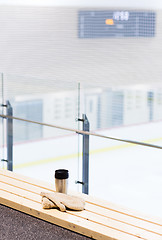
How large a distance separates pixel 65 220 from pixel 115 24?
7462mm

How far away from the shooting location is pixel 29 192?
7.18 ft

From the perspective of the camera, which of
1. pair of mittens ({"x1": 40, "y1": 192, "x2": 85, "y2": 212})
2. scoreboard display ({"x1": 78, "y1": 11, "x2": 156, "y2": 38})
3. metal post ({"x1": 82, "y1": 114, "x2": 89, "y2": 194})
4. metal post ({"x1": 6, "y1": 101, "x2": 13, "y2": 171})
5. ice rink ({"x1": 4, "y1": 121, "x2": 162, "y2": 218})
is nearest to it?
pair of mittens ({"x1": 40, "y1": 192, "x2": 85, "y2": 212})

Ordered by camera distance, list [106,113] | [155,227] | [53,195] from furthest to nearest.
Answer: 1. [106,113]
2. [53,195]
3. [155,227]

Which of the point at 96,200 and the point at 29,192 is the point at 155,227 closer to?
the point at 96,200

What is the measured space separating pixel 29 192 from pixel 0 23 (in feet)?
24.9

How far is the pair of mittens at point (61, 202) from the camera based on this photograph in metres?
1.93

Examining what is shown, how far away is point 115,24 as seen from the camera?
8930mm

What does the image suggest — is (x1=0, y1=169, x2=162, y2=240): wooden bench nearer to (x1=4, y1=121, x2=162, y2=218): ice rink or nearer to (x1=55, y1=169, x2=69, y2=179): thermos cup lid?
(x1=55, y1=169, x2=69, y2=179): thermos cup lid

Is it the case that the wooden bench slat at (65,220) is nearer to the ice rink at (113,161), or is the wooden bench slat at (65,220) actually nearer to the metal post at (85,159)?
the metal post at (85,159)

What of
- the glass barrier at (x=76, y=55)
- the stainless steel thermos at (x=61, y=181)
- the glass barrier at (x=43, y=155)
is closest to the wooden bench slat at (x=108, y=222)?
the stainless steel thermos at (x=61, y=181)

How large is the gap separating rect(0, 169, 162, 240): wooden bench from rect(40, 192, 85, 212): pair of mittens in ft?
0.07

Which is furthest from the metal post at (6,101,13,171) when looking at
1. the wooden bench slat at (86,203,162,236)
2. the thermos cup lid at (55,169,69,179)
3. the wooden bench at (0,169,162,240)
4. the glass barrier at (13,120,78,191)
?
the glass barrier at (13,120,78,191)

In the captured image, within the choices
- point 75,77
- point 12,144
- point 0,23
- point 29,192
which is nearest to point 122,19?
point 75,77

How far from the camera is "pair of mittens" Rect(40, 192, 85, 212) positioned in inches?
76.1
